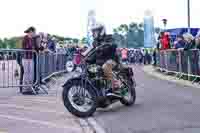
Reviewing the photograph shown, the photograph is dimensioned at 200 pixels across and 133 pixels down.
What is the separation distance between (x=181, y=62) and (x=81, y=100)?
999 centimetres

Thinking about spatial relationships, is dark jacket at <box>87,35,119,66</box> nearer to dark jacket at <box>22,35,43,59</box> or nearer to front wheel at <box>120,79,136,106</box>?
front wheel at <box>120,79,136,106</box>

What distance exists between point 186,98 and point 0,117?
4.75m

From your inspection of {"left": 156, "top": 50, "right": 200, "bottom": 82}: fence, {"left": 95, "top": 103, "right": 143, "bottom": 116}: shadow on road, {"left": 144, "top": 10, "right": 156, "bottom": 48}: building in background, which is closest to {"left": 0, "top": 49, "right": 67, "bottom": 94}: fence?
{"left": 95, "top": 103, "right": 143, "bottom": 116}: shadow on road

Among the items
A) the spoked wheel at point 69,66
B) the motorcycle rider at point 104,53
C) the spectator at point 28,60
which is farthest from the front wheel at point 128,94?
the spoked wheel at point 69,66

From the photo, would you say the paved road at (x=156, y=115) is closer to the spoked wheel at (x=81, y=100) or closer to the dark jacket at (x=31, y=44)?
the spoked wheel at (x=81, y=100)

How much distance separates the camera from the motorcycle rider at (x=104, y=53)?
396 inches

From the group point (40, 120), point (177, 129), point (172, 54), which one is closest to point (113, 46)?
point (40, 120)

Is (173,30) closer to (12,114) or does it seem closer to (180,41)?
(180,41)

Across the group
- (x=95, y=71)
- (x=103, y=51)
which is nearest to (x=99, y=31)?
(x=103, y=51)

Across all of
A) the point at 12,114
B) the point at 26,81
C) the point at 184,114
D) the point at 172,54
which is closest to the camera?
the point at 184,114

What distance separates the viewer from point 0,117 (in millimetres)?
9555

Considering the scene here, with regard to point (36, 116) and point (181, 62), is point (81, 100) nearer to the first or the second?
point (36, 116)

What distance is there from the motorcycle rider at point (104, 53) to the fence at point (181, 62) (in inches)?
266

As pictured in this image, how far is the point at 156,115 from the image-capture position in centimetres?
928
